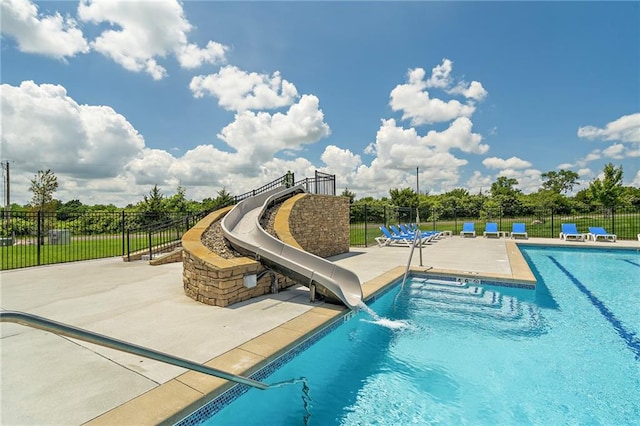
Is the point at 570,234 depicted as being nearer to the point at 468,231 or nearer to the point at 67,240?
the point at 468,231

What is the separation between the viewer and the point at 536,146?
21234 mm

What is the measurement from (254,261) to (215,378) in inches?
124

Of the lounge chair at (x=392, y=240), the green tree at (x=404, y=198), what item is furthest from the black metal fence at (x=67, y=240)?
the green tree at (x=404, y=198)

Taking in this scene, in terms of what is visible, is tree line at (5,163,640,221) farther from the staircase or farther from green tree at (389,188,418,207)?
the staircase

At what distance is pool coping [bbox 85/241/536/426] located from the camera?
223cm

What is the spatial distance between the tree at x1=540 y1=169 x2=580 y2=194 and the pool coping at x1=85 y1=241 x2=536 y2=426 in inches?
2947

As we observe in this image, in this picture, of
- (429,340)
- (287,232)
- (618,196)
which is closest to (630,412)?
(429,340)

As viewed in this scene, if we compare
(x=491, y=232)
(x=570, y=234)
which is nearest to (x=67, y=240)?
(x=491, y=232)

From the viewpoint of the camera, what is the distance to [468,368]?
389 centimetres

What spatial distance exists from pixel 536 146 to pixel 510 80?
10605 mm

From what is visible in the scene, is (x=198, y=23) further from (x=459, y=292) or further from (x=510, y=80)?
(x=510, y=80)

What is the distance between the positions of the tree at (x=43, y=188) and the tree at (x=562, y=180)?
3128 inches

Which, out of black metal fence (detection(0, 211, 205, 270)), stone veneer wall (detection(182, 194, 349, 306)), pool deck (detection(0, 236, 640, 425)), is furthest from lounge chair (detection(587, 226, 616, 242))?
black metal fence (detection(0, 211, 205, 270))

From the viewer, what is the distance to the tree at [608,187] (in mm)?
25938
